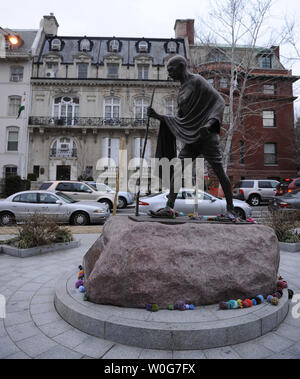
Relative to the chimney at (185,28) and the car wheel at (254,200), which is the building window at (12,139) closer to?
the chimney at (185,28)

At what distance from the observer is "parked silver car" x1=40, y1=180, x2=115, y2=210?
13633 millimetres

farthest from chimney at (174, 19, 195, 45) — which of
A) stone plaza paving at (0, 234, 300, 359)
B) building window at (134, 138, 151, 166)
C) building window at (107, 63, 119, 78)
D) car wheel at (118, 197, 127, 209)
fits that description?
stone plaza paving at (0, 234, 300, 359)

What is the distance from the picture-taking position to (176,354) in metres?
2.27

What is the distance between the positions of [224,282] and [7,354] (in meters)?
2.31

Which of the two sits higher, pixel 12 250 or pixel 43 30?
pixel 43 30

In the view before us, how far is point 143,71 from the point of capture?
27656mm

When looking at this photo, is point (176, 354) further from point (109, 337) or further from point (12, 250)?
point (12, 250)

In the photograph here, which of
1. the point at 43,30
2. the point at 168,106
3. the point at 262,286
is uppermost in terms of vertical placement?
the point at 43,30

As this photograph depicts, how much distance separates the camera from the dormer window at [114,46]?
28.9m

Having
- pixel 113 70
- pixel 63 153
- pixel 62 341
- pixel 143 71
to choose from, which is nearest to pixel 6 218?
pixel 62 341

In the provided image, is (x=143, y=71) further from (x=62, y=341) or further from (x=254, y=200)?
(x=62, y=341)

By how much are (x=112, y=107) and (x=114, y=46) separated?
8.20 meters

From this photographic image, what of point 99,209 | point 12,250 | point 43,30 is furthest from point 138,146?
point 12,250

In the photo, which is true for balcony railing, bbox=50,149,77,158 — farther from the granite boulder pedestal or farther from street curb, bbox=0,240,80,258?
the granite boulder pedestal
